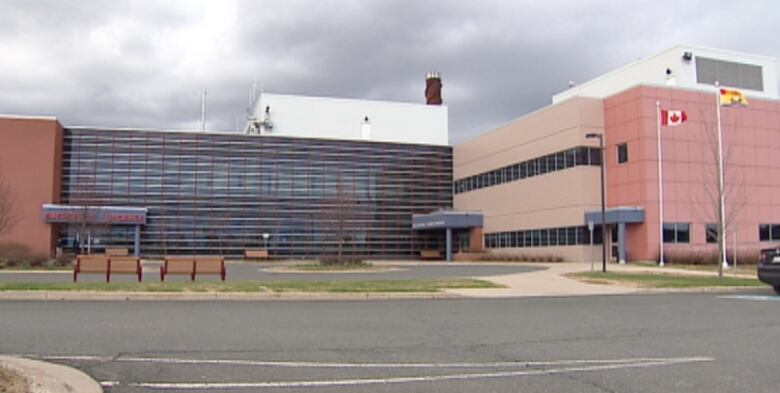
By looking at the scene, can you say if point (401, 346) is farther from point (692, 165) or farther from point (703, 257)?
point (692, 165)

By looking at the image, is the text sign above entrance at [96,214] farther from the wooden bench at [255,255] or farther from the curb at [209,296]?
the curb at [209,296]

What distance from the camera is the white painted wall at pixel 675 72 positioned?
4703 cm

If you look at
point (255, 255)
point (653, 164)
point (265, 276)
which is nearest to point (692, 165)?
point (653, 164)

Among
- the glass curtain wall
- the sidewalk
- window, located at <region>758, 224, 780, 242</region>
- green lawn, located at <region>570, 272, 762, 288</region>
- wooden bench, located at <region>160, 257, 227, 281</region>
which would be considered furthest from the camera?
the glass curtain wall

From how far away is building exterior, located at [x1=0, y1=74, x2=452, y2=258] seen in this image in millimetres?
49656

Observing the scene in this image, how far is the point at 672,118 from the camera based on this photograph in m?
37.2

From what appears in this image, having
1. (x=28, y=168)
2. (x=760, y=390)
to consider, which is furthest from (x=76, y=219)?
(x=760, y=390)

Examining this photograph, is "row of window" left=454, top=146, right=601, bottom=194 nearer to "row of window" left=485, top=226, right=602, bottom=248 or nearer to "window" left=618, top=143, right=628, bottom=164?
"window" left=618, top=143, right=628, bottom=164

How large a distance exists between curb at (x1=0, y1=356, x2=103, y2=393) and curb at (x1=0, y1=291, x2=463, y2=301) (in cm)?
862

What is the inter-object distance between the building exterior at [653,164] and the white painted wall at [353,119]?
60.7ft

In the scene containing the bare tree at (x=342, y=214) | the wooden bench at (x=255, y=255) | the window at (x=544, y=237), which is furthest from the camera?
the wooden bench at (x=255, y=255)

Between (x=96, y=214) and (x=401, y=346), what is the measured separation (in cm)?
4291

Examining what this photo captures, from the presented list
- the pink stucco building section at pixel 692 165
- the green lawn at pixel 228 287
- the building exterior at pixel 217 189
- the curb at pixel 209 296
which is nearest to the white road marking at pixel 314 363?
the curb at pixel 209 296

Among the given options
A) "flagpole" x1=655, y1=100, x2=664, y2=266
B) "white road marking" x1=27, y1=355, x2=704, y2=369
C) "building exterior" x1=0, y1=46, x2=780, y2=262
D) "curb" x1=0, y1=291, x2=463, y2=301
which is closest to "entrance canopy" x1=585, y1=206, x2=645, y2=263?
"building exterior" x1=0, y1=46, x2=780, y2=262
